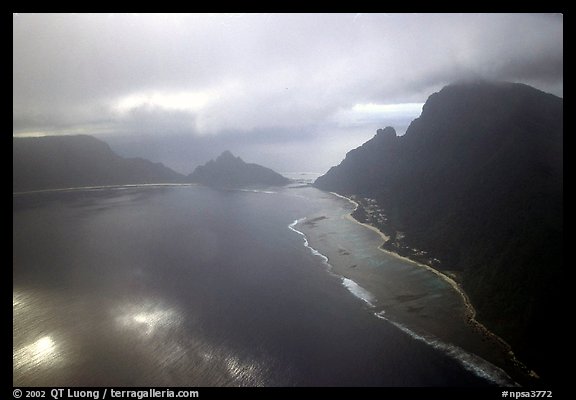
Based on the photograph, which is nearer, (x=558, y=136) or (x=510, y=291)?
(x=510, y=291)

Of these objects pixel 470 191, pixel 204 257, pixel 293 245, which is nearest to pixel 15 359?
pixel 204 257

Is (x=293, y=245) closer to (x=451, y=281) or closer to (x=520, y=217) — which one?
(x=451, y=281)

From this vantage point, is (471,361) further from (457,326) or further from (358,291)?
(358,291)

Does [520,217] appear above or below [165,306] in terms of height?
above

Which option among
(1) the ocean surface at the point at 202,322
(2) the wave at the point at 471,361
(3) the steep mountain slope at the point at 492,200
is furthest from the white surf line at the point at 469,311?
(1) the ocean surface at the point at 202,322

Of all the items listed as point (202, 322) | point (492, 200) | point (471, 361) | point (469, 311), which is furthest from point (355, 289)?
point (492, 200)

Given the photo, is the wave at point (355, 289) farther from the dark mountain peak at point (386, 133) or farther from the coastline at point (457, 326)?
the dark mountain peak at point (386, 133)

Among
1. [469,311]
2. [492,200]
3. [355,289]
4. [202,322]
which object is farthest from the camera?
[492,200]
